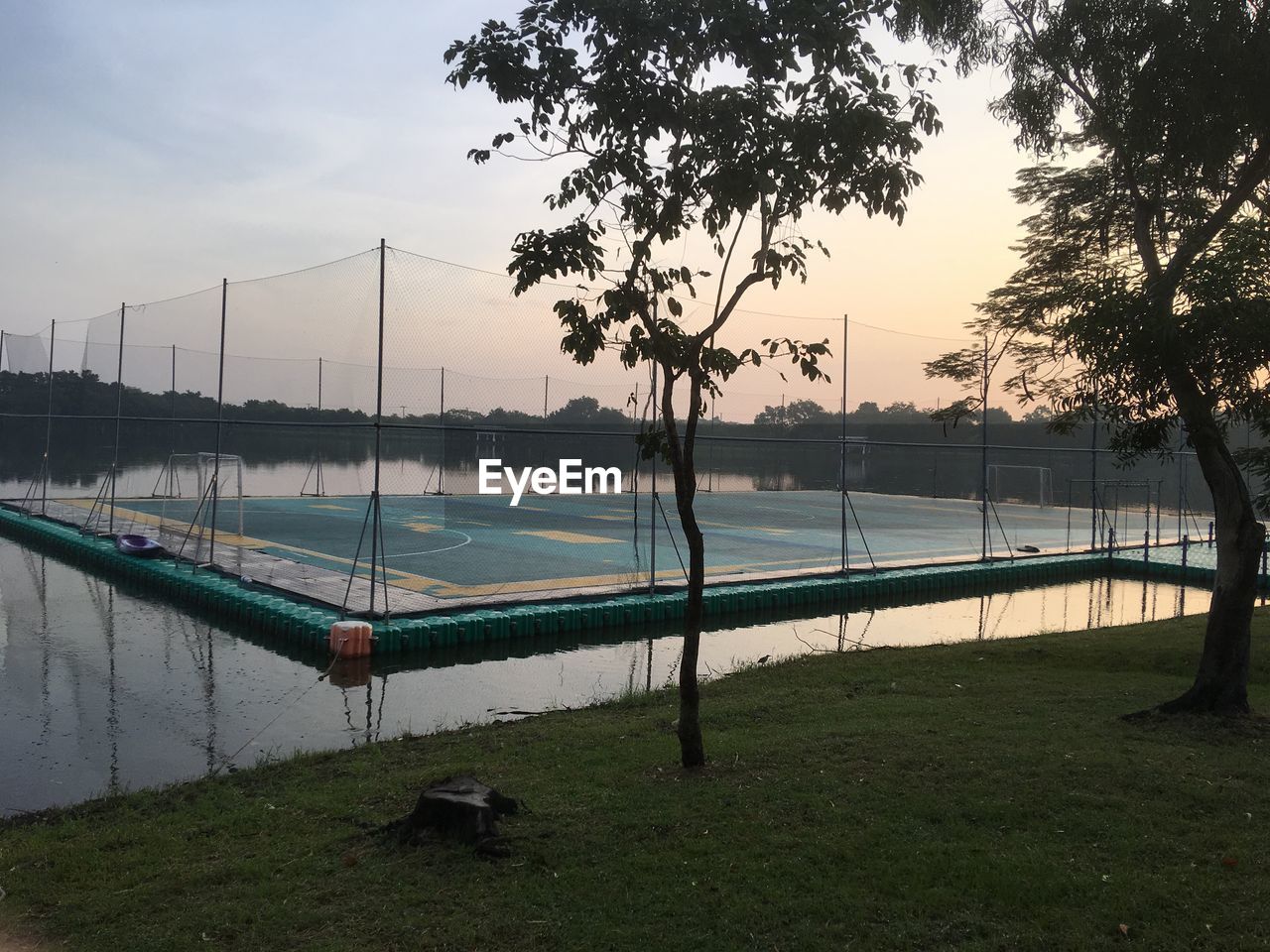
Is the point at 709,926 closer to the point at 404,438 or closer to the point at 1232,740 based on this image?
the point at 1232,740

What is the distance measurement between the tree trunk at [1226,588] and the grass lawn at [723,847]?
30cm

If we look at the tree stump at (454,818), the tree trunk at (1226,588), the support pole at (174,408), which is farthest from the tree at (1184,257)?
the support pole at (174,408)

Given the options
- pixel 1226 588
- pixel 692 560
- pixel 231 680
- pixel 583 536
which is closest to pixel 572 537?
pixel 583 536

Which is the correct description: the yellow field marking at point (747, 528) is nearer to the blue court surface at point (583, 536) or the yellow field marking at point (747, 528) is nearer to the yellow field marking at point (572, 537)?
the blue court surface at point (583, 536)

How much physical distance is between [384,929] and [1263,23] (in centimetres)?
767

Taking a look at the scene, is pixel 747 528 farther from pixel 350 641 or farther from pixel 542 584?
pixel 350 641

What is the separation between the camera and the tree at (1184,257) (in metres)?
6.23

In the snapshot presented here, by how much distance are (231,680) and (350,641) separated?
120cm

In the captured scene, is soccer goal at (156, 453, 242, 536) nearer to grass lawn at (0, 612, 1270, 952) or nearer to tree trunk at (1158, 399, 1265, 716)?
grass lawn at (0, 612, 1270, 952)

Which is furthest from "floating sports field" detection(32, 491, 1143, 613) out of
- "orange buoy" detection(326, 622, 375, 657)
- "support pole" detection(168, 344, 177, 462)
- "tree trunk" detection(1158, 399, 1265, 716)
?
"tree trunk" detection(1158, 399, 1265, 716)

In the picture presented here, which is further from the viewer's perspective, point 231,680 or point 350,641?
point 350,641

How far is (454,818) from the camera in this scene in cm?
458

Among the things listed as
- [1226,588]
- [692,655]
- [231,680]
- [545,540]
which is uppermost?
[1226,588]

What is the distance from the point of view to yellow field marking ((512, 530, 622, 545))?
64.2 ft
